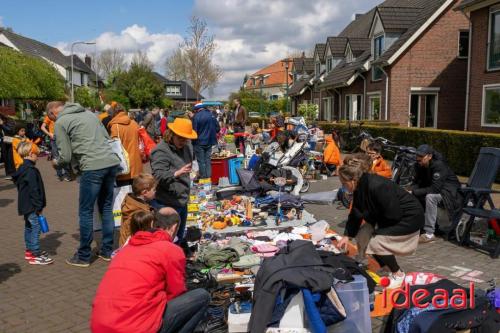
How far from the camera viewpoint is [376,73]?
80.9 feet

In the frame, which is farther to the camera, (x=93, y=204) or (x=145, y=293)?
(x=93, y=204)

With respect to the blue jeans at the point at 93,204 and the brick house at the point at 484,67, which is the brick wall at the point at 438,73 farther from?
the blue jeans at the point at 93,204

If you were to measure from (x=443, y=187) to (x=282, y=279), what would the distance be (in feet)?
13.7

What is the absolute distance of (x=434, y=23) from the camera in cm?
2202

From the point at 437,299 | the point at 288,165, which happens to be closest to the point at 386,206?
the point at 437,299

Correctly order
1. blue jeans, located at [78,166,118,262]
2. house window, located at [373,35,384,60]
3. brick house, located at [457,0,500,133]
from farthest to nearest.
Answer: house window, located at [373,35,384,60]
brick house, located at [457,0,500,133]
blue jeans, located at [78,166,118,262]

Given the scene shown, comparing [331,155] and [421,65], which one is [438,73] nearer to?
[421,65]

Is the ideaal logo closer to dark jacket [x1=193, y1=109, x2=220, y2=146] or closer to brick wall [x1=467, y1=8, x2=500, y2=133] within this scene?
dark jacket [x1=193, y1=109, x2=220, y2=146]

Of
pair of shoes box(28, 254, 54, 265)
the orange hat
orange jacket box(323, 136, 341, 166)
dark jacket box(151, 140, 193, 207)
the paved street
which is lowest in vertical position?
the paved street

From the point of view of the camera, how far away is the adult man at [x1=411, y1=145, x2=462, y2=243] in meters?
6.80

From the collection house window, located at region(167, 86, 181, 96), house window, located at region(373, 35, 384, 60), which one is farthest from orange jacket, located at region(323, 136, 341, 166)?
house window, located at region(167, 86, 181, 96)

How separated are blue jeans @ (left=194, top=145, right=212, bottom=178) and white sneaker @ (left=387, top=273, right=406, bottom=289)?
21.3ft

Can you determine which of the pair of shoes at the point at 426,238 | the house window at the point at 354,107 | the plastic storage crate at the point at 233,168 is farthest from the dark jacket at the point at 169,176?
the house window at the point at 354,107

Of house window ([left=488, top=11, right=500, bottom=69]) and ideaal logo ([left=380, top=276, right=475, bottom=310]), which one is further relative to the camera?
house window ([left=488, top=11, right=500, bottom=69])
